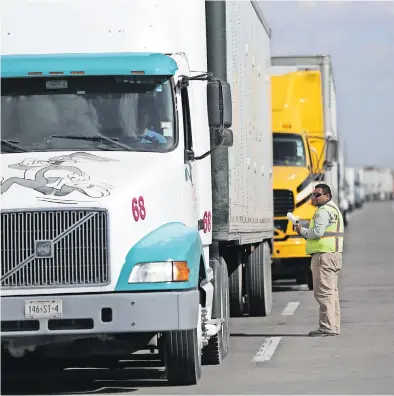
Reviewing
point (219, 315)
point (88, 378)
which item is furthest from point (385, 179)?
point (88, 378)

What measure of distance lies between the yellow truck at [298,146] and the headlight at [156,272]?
41.6 feet

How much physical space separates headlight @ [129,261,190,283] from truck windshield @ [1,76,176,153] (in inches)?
50.6

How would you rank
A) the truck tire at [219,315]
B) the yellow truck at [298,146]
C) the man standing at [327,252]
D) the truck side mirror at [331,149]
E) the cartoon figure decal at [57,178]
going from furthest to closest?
the truck side mirror at [331,149] < the yellow truck at [298,146] < the man standing at [327,252] < the truck tire at [219,315] < the cartoon figure decal at [57,178]

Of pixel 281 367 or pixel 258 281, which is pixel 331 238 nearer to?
pixel 258 281

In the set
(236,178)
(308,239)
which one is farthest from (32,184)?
(308,239)

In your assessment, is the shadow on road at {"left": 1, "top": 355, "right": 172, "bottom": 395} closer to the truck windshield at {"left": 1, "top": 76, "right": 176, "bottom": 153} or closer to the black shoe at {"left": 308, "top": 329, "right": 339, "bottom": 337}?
the truck windshield at {"left": 1, "top": 76, "right": 176, "bottom": 153}

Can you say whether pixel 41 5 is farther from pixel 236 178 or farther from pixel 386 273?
pixel 386 273

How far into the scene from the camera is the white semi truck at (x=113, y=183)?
34.6ft

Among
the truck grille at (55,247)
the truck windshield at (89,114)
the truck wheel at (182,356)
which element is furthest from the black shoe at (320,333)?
the truck grille at (55,247)

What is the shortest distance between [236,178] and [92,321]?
14.7 ft

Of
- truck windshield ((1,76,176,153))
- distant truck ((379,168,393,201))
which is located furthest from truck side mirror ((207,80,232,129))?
distant truck ((379,168,393,201))

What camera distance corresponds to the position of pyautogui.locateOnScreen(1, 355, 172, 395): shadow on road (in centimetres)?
1150

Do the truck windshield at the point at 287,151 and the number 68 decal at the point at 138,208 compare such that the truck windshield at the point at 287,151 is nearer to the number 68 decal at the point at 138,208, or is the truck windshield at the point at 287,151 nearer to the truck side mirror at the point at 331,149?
the truck side mirror at the point at 331,149

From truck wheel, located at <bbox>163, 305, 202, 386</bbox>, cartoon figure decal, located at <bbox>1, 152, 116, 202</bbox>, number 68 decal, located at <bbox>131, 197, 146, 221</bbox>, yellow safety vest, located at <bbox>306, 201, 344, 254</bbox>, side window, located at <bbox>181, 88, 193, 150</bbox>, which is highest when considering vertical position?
side window, located at <bbox>181, 88, 193, 150</bbox>
